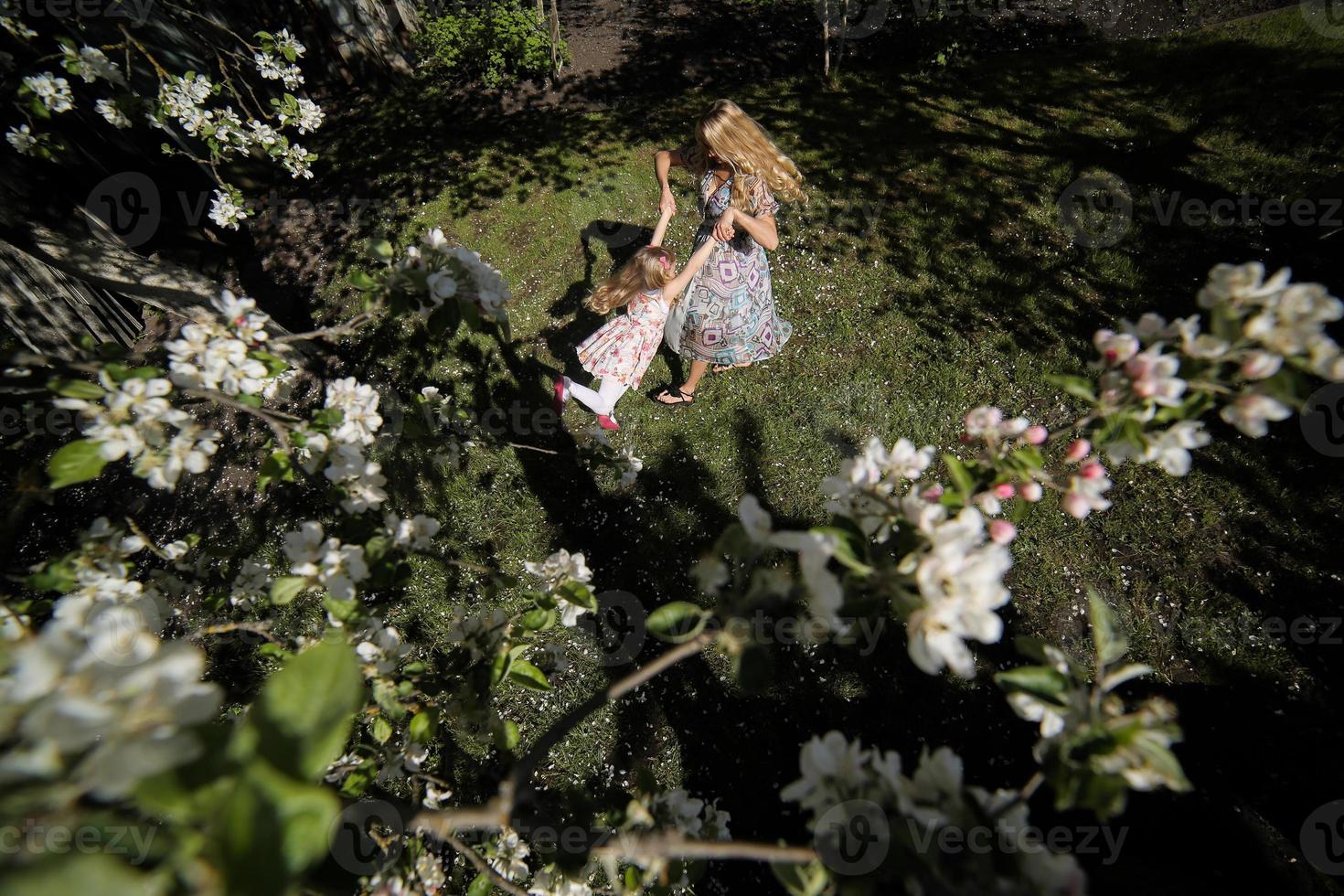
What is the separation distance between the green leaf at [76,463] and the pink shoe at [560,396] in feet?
11.7

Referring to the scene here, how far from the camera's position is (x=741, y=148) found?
3848 mm

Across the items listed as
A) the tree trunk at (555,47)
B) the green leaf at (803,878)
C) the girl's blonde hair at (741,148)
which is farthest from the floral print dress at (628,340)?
the tree trunk at (555,47)

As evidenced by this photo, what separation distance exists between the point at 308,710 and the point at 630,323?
12.6ft

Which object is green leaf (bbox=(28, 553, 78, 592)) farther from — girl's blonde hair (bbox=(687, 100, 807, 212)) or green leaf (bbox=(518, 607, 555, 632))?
girl's blonde hair (bbox=(687, 100, 807, 212))

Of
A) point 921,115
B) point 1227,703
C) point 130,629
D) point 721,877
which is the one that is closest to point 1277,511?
point 1227,703

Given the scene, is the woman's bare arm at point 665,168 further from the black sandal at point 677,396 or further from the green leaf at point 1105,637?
→ the green leaf at point 1105,637

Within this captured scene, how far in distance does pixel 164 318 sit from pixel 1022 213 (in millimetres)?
9662

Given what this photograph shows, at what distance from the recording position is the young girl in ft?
13.8

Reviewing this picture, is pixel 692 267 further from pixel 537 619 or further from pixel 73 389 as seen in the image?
pixel 73 389

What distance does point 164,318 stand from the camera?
21.4 ft

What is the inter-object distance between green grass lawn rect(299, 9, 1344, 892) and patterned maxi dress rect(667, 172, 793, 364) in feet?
1.79

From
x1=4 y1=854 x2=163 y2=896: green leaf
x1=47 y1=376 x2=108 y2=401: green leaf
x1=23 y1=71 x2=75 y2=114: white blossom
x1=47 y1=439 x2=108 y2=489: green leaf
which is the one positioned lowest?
x1=4 y1=854 x2=163 y2=896: green leaf

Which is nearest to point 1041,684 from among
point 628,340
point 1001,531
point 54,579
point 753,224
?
point 1001,531

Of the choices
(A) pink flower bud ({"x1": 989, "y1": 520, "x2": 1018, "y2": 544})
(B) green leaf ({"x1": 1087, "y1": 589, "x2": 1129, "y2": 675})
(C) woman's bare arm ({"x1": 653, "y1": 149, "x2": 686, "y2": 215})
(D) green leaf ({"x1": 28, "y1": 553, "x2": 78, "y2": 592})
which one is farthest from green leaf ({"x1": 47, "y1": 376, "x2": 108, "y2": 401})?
(C) woman's bare arm ({"x1": 653, "y1": 149, "x2": 686, "y2": 215})
